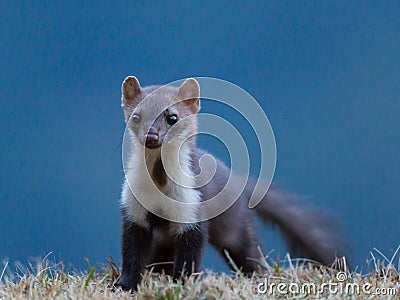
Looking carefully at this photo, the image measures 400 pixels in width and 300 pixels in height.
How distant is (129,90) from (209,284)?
48.2 inches

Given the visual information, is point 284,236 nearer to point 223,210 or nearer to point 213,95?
point 223,210

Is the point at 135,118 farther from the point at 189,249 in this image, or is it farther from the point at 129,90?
the point at 189,249

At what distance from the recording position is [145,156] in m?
3.31

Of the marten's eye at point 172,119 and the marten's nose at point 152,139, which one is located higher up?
the marten's eye at point 172,119

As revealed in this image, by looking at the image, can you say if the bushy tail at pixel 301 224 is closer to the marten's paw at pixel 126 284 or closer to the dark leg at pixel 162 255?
the dark leg at pixel 162 255

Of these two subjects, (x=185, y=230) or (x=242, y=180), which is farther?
(x=242, y=180)

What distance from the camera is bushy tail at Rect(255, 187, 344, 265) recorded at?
4258mm

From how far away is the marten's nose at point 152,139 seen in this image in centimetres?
305

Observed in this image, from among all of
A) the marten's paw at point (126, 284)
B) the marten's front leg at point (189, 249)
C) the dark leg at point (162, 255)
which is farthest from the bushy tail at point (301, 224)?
the marten's paw at point (126, 284)

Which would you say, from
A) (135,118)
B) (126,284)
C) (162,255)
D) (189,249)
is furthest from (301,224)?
(135,118)

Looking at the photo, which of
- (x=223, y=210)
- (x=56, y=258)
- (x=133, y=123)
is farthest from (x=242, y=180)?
(x=56, y=258)

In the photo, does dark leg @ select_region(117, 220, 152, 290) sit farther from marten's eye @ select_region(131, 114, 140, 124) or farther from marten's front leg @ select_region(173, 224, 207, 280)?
marten's eye @ select_region(131, 114, 140, 124)

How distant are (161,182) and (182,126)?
318mm

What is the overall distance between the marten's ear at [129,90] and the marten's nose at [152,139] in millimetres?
404
